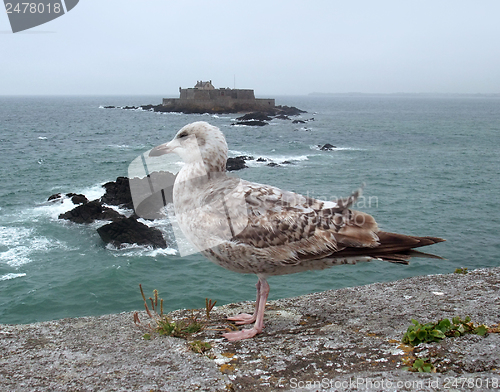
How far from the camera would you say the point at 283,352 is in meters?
3.73

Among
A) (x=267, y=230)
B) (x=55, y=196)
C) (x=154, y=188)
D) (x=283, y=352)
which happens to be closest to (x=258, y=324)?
(x=283, y=352)

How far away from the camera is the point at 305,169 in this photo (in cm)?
3853

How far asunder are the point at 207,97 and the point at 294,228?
9408cm

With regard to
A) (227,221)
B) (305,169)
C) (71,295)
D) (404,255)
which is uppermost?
(227,221)

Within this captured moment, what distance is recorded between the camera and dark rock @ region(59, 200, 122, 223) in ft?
80.8

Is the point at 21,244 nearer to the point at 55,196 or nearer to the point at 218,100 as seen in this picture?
the point at 55,196

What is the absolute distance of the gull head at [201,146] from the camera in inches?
182

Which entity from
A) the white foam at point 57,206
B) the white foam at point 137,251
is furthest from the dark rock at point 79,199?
the white foam at point 137,251

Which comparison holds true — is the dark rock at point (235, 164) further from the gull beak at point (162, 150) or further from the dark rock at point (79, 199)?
the gull beak at point (162, 150)

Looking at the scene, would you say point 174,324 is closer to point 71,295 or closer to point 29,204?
point 71,295

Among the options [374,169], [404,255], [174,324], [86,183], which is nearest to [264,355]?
[174,324]

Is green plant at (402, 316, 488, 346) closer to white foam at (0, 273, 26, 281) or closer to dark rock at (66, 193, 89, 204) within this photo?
white foam at (0, 273, 26, 281)

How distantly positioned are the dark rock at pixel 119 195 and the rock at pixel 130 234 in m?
4.76

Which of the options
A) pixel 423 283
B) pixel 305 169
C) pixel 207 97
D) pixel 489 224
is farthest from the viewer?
pixel 207 97
